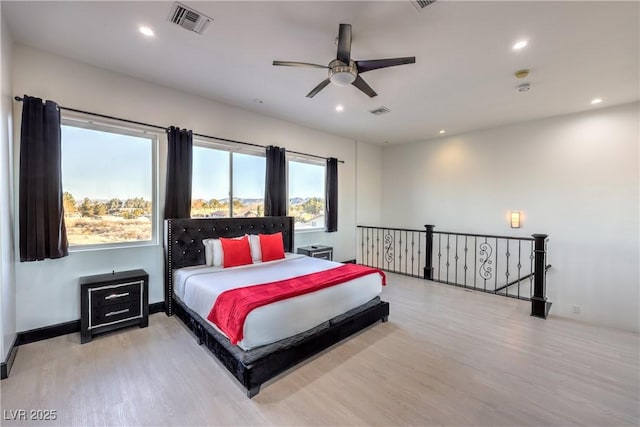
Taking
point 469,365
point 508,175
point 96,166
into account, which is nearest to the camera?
point 469,365

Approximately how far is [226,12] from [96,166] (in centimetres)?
248

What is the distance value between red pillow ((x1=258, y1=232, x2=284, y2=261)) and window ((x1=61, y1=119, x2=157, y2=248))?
1.49m

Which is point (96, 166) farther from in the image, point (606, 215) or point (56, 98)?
point (606, 215)

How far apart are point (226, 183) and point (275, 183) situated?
2.86ft

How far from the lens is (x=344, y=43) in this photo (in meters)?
2.29

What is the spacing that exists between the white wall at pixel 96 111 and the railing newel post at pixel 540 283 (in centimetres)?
462

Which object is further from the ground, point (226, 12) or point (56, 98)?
point (226, 12)

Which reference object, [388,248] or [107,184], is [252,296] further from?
[388,248]

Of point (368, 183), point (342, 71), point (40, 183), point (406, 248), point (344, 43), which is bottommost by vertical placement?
point (406, 248)

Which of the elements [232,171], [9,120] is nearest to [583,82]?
[232,171]

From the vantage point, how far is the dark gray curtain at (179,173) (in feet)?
12.1

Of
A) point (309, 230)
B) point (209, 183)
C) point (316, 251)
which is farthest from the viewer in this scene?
point (309, 230)

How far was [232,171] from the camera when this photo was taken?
4590 millimetres

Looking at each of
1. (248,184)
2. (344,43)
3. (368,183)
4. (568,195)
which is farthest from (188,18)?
(568,195)
